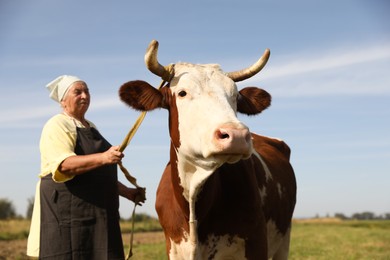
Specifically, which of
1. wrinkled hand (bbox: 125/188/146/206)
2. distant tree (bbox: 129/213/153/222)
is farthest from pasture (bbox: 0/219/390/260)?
wrinkled hand (bbox: 125/188/146/206)

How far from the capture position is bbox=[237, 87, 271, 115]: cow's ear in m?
5.24

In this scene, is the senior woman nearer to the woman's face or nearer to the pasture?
the woman's face

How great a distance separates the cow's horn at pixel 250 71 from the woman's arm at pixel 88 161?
1.48 m

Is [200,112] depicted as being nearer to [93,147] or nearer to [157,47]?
[157,47]

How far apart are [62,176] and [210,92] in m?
1.64

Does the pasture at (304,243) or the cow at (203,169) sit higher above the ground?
the cow at (203,169)

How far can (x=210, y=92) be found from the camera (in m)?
4.54

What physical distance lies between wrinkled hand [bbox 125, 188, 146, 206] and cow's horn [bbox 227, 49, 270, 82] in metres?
1.63

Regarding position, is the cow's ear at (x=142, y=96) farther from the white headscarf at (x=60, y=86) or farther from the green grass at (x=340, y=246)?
the green grass at (x=340, y=246)

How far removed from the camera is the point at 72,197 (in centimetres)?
508

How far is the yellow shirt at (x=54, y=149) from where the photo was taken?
491cm

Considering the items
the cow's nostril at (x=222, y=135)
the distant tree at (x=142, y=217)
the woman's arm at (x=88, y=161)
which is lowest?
the distant tree at (x=142, y=217)

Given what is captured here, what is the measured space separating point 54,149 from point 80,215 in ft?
2.31

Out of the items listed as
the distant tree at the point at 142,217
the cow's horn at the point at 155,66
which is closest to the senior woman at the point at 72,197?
the cow's horn at the point at 155,66
